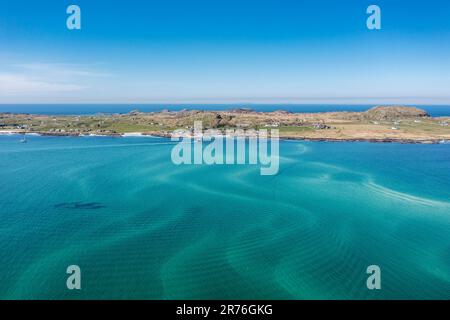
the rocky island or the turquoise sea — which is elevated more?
the rocky island

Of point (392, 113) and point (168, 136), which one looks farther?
point (392, 113)

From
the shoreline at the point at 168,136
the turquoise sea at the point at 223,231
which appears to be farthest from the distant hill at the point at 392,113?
the turquoise sea at the point at 223,231

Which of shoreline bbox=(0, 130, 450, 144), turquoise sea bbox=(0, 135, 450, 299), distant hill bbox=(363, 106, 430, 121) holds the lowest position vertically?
turquoise sea bbox=(0, 135, 450, 299)

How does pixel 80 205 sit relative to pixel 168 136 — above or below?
below

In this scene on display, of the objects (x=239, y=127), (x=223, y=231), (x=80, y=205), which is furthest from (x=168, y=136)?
(x=223, y=231)

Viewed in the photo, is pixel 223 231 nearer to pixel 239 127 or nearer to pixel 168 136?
pixel 168 136

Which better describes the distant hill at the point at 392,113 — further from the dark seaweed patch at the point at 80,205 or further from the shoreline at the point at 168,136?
the dark seaweed patch at the point at 80,205

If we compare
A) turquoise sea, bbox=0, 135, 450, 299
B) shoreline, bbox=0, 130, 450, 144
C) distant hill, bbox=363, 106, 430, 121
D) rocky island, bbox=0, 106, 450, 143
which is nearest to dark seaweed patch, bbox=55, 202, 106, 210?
turquoise sea, bbox=0, 135, 450, 299

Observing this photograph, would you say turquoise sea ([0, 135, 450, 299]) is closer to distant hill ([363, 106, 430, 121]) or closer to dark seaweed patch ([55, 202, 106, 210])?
dark seaweed patch ([55, 202, 106, 210])

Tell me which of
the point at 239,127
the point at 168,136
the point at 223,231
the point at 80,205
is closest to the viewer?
the point at 223,231
